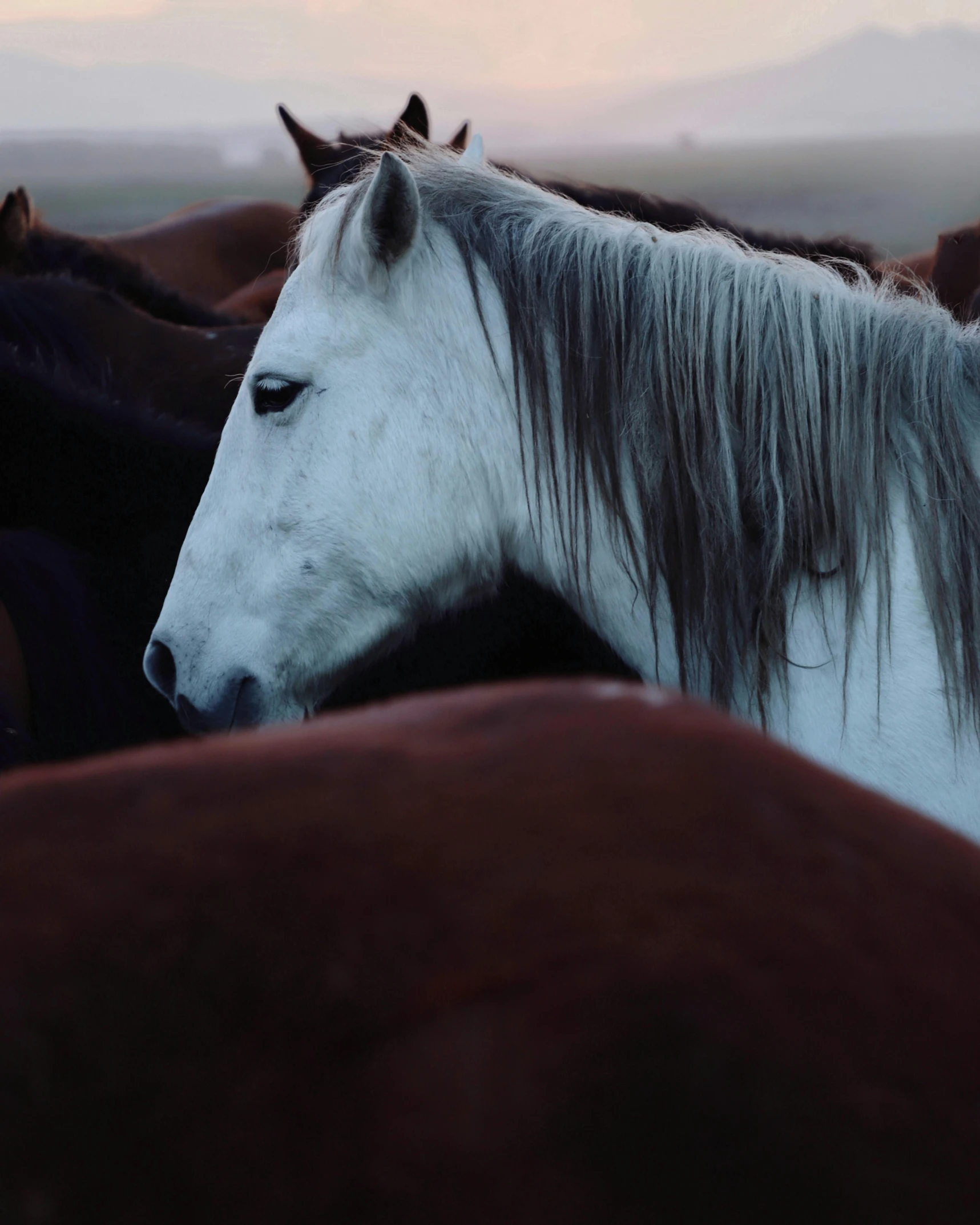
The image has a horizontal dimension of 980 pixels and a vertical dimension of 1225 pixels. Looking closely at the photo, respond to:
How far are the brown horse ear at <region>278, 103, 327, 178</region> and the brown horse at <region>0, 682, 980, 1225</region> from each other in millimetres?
2678

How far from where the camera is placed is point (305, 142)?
2.75 meters

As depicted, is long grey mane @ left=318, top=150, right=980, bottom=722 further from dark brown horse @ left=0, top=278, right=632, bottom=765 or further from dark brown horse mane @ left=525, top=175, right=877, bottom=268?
dark brown horse mane @ left=525, top=175, right=877, bottom=268

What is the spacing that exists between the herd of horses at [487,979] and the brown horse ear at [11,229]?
106 inches

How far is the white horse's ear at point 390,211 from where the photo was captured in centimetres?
107

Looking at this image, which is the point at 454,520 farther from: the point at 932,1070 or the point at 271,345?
the point at 932,1070

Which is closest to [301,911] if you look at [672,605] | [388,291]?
[672,605]

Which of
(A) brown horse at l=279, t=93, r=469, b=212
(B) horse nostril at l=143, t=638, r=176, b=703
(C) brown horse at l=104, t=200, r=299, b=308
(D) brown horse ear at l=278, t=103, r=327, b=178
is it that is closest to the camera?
(B) horse nostril at l=143, t=638, r=176, b=703

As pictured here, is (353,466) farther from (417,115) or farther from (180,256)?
(180,256)

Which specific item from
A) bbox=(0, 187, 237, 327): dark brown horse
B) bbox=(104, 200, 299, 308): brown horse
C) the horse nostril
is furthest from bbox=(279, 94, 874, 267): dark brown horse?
bbox=(104, 200, 299, 308): brown horse

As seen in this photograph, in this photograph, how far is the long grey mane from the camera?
1003 millimetres

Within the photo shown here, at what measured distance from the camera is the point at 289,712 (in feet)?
4.02

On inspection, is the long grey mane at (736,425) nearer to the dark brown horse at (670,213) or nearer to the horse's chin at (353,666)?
the horse's chin at (353,666)

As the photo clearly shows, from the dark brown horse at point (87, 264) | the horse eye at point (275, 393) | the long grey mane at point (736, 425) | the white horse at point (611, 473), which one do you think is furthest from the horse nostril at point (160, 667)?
the dark brown horse at point (87, 264)

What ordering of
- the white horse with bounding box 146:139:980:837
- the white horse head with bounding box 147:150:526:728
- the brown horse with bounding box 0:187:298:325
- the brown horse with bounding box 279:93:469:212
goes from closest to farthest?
the white horse with bounding box 146:139:980:837, the white horse head with bounding box 147:150:526:728, the brown horse with bounding box 279:93:469:212, the brown horse with bounding box 0:187:298:325
